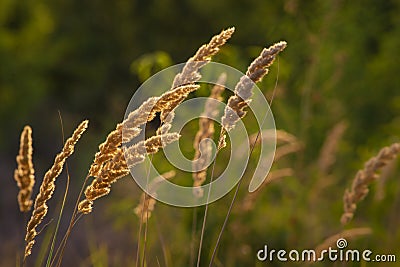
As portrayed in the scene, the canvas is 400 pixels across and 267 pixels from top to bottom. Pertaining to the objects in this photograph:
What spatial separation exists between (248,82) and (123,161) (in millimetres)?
331

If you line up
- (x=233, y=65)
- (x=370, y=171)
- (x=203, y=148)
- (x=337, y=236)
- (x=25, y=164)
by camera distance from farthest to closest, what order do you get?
(x=233, y=65)
(x=337, y=236)
(x=203, y=148)
(x=370, y=171)
(x=25, y=164)

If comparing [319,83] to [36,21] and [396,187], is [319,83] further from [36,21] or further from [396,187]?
[36,21]

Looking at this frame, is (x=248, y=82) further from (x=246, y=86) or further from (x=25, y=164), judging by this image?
(x=25, y=164)

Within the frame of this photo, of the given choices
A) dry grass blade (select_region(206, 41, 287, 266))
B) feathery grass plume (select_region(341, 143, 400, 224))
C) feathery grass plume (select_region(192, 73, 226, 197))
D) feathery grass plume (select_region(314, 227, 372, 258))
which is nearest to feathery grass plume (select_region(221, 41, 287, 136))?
dry grass blade (select_region(206, 41, 287, 266))

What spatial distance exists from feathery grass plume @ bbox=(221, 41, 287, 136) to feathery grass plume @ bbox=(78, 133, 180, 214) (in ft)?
0.52

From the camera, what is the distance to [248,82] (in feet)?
5.73

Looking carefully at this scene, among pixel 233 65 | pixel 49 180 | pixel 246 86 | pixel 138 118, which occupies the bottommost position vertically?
pixel 49 180

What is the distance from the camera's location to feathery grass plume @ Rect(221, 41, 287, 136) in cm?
171

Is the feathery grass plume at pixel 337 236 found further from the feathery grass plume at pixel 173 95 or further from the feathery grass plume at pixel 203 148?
the feathery grass plume at pixel 173 95

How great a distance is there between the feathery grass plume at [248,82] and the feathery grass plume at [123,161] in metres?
0.16

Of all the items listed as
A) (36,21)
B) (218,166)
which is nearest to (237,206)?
(218,166)

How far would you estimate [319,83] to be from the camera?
4805 mm

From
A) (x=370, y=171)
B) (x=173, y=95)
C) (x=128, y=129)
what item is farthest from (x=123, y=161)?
(x=370, y=171)

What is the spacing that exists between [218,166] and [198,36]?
7.01 metres
